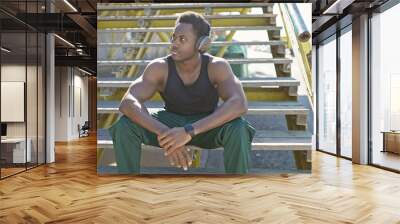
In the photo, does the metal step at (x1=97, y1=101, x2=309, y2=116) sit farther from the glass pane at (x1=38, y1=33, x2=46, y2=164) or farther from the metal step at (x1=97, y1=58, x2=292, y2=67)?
the glass pane at (x1=38, y1=33, x2=46, y2=164)

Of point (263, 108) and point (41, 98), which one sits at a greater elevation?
point (41, 98)

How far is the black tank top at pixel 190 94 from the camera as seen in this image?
21.0ft

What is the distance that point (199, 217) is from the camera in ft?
13.3

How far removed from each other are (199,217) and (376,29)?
5.79 meters

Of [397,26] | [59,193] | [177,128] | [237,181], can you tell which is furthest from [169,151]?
[397,26]

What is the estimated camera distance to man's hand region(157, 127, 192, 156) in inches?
249

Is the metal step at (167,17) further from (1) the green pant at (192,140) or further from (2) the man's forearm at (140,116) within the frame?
(1) the green pant at (192,140)

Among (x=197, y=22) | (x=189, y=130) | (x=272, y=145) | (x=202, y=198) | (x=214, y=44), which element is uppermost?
(x=197, y=22)

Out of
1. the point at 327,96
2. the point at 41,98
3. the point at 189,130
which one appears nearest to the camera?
the point at 189,130

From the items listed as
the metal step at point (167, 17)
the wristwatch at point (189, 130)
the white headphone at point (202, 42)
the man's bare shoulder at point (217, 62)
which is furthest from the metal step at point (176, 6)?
the wristwatch at point (189, 130)

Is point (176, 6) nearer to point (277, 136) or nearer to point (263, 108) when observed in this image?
point (263, 108)

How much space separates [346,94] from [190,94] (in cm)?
447

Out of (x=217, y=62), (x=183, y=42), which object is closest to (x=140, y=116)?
(x=183, y=42)

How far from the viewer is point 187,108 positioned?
6441 millimetres
